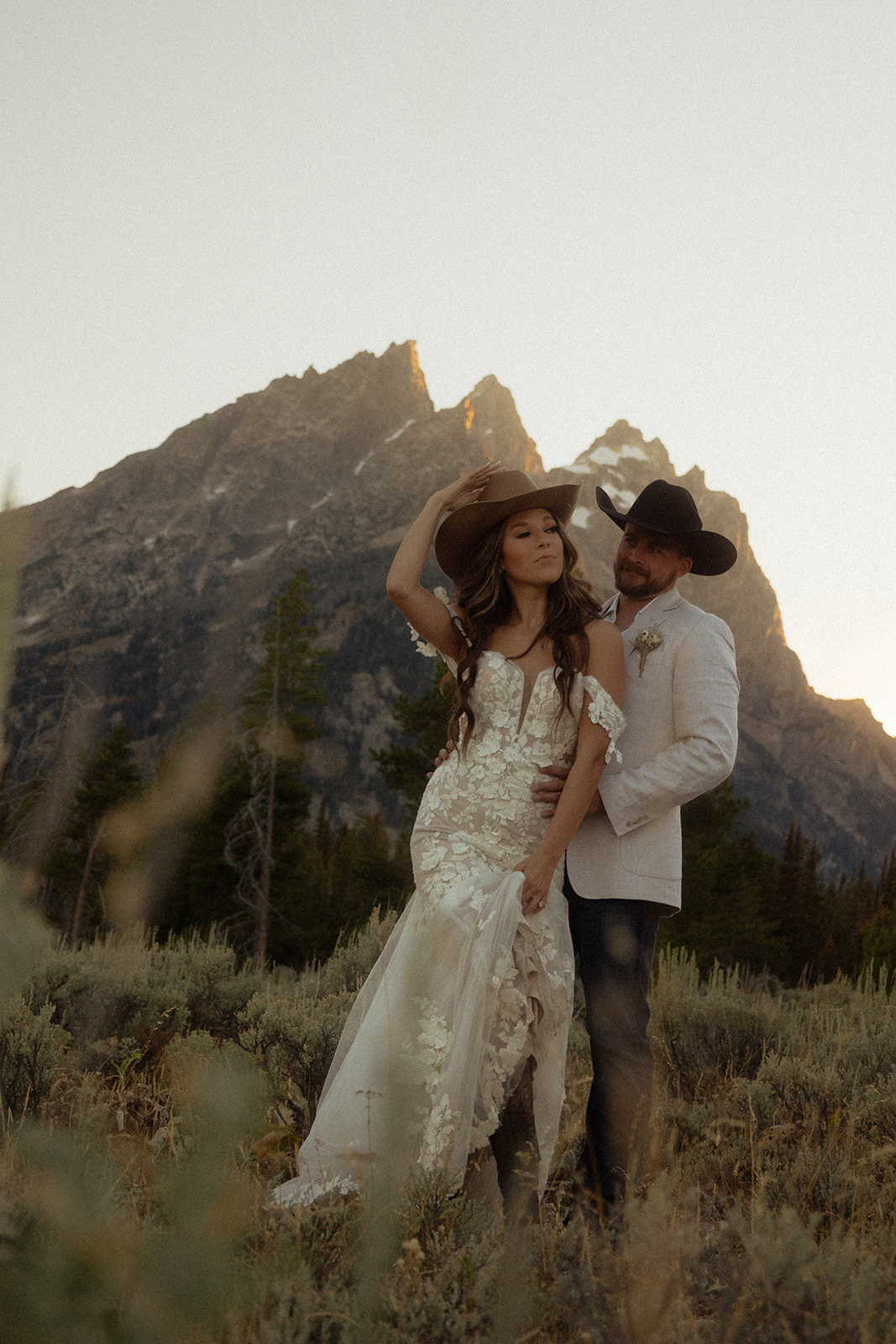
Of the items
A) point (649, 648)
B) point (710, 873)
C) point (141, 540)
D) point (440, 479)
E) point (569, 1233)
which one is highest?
point (440, 479)

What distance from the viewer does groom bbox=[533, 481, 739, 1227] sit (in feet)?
10.7

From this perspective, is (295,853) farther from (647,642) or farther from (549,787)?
(549,787)

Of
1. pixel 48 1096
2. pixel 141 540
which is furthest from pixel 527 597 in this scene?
pixel 141 540

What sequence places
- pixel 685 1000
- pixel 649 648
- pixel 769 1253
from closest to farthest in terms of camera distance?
pixel 769 1253, pixel 649 648, pixel 685 1000

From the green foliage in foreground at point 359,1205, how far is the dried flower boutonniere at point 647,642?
61.4 inches

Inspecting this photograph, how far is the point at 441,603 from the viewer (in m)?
3.61

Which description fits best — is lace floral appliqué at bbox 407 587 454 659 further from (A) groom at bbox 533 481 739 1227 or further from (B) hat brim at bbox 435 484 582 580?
(A) groom at bbox 533 481 739 1227

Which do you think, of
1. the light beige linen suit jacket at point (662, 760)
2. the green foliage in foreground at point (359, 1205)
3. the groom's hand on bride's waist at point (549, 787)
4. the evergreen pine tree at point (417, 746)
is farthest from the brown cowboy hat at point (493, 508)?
the evergreen pine tree at point (417, 746)

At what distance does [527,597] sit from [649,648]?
0.49 metres

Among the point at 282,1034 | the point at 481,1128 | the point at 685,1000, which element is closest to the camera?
the point at 481,1128

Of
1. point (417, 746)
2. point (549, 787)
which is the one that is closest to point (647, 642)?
point (549, 787)

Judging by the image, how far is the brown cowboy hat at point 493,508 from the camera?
3480mm

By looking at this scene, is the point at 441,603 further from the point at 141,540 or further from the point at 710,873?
the point at 141,540

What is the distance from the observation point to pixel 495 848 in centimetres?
326
